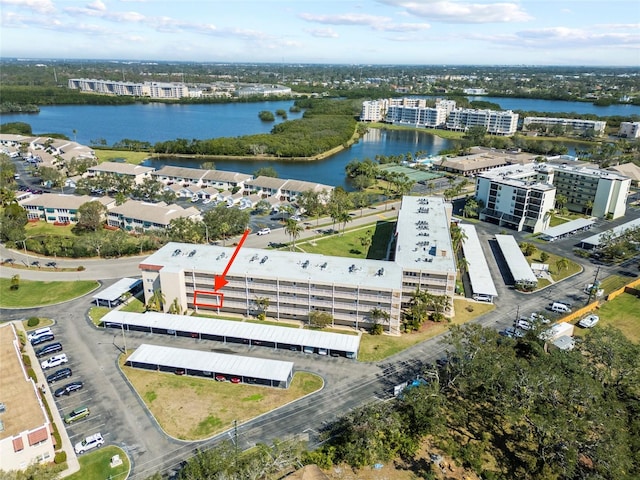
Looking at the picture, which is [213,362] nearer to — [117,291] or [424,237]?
[117,291]

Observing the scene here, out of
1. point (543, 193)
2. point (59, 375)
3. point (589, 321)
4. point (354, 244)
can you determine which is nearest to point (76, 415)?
point (59, 375)

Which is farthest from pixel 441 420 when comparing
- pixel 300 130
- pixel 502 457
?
pixel 300 130

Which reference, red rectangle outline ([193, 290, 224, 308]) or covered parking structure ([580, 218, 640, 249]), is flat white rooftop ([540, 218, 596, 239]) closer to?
covered parking structure ([580, 218, 640, 249])

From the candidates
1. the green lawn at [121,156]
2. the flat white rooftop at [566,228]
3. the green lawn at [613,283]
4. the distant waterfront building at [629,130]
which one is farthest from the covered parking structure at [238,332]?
the distant waterfront building at [629,130]

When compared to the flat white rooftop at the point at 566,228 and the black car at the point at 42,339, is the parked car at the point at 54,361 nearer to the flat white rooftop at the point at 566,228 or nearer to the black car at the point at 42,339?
the black car at the point at 42,339

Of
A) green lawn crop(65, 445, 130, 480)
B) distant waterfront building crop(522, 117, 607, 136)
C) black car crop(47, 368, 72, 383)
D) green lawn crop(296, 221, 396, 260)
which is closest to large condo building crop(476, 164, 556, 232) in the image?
green lawn crop(296, 221, 396, 260)

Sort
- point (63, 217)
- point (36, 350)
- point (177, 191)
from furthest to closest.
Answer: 1. point (177, 191)
2. point (63, 217)
3. point (36, 350)

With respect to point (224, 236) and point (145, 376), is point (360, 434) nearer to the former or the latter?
point (145, 376)
